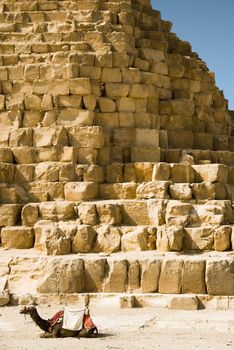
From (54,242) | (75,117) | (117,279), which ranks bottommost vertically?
(117,279)

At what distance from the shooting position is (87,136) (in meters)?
17.1

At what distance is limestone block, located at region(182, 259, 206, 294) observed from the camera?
13.6 meters

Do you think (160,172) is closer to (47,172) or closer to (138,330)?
(47,172)

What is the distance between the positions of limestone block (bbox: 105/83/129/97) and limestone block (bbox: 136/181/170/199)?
2940 millimetres

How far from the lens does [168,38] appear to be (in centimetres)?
2066

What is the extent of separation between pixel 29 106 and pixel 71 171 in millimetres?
2355

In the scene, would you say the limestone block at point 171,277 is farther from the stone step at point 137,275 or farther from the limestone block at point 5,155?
the limestone block at point 5,155

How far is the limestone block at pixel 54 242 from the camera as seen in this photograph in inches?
581

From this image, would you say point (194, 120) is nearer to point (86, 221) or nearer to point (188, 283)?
point (86, 221)

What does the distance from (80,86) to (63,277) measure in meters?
5.61

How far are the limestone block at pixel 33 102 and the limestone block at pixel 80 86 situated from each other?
945mm

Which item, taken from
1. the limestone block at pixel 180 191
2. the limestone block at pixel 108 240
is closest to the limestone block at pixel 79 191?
the limestone block at pixel 108 240

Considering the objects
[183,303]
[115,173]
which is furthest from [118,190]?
[183,303]

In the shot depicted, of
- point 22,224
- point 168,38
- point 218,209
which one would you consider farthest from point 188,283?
point 168,38
